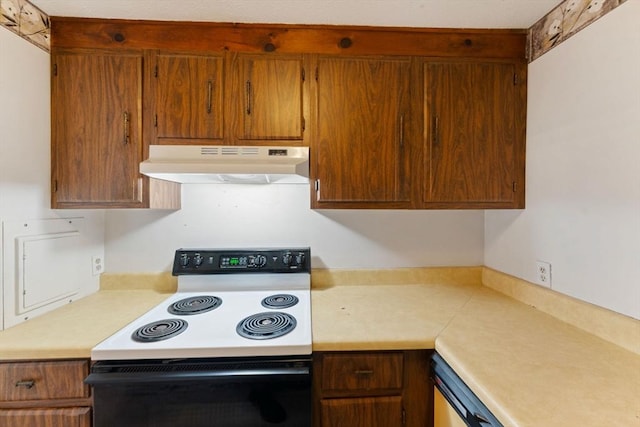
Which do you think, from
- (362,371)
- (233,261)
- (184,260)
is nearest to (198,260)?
(184,260)

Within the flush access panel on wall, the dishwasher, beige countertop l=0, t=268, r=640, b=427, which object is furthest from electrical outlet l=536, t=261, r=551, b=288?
the flush access panel on wall

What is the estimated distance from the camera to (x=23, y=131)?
122cm

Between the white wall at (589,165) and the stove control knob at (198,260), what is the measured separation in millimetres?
1731

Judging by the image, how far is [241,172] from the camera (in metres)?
1.19

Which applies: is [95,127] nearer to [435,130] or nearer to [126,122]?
[126,122]

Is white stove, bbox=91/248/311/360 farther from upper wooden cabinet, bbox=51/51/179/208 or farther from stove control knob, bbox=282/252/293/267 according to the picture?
upper wooden cabinet, bbox=51/51/179/208

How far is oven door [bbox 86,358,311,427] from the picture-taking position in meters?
0.99

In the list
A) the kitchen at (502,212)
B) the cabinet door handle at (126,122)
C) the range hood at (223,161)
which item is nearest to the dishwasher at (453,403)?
the kitchen at (502,212)

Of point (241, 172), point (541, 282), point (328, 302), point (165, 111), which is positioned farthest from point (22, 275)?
point (541, 282)

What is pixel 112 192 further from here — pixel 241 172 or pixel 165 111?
pixel 241 172

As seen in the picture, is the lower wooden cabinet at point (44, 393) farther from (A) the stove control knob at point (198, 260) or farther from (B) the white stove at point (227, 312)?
(A) the stove control knob at point (198, 260)

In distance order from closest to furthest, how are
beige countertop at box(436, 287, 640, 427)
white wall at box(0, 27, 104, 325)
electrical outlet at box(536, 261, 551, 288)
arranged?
beige countertop at box(436, 287, 640, 427) < white wall at box(0, 27, 104, 325) < electrical outlet at box(536, 261, 551, 288)

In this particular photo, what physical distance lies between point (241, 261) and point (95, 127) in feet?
3.16

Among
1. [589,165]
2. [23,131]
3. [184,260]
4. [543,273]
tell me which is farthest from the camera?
[184,260]
